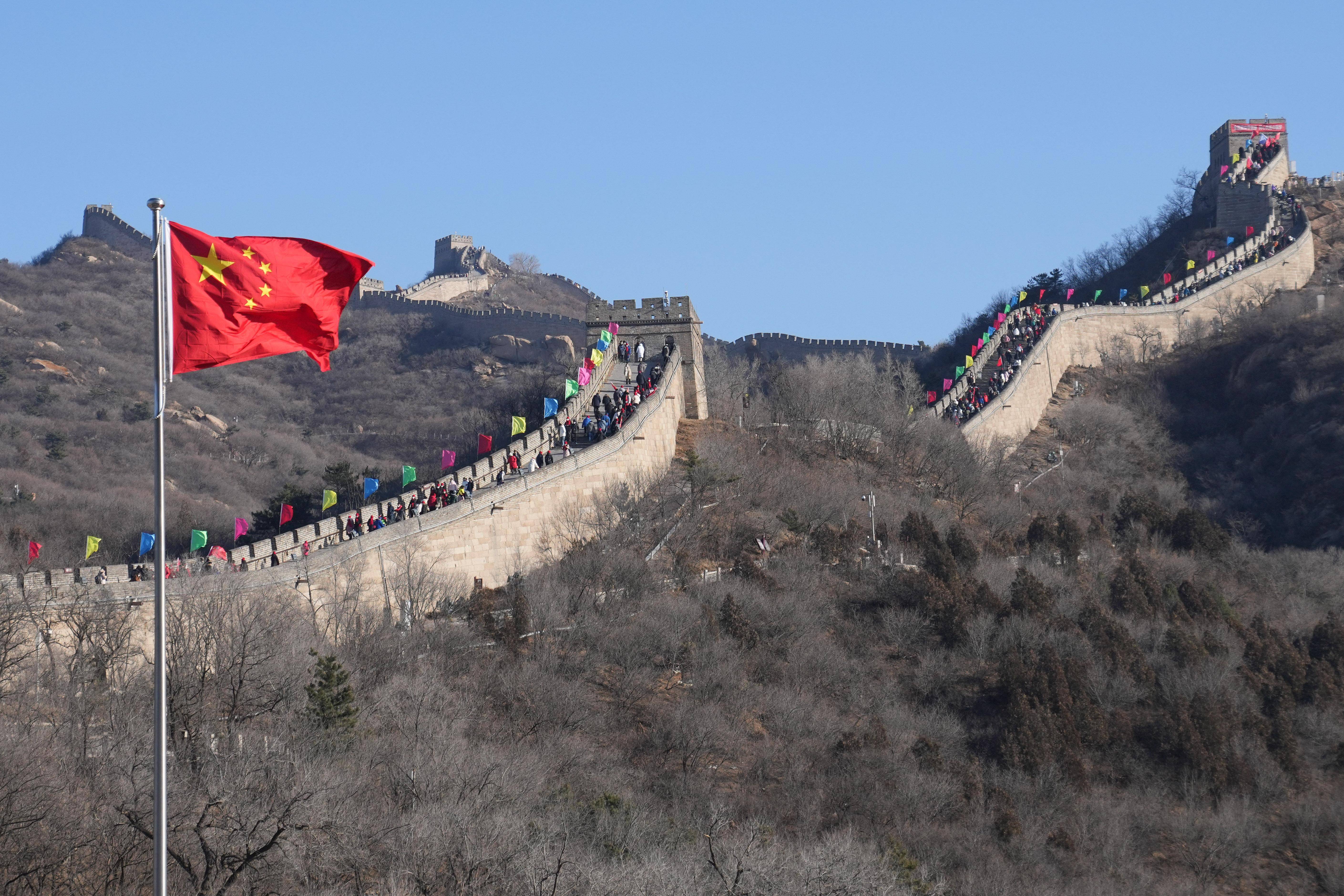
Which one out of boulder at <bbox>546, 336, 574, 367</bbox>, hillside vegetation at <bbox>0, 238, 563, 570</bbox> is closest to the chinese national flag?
hillside vegetation at <bbox>0, 238, 563, 570</bbox>

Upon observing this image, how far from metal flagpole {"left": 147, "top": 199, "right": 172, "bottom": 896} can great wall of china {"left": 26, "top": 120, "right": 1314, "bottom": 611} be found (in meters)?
15.0

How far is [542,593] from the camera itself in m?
34.8

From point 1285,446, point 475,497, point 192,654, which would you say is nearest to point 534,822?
point 192,654

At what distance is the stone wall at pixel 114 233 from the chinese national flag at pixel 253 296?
92.2 metres

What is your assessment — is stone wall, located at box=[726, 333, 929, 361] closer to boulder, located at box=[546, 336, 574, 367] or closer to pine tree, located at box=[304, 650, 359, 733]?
boulder, located at box=[546, 336, 574, 367]

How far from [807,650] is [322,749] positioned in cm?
1374

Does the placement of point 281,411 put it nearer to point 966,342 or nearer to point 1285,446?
point 966,342

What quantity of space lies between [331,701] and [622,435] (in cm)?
1628

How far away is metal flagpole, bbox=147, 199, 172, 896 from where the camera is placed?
41.1 feet

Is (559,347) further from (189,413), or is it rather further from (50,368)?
(50,368)

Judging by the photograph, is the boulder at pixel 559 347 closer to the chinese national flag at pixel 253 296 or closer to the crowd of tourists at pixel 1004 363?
the crowd of tourists at pixel 1004 363

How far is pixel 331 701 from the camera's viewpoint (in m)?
25.6

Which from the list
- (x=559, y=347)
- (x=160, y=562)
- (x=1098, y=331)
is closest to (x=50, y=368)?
(x=559, y=347)

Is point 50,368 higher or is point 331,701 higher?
point 50,368
